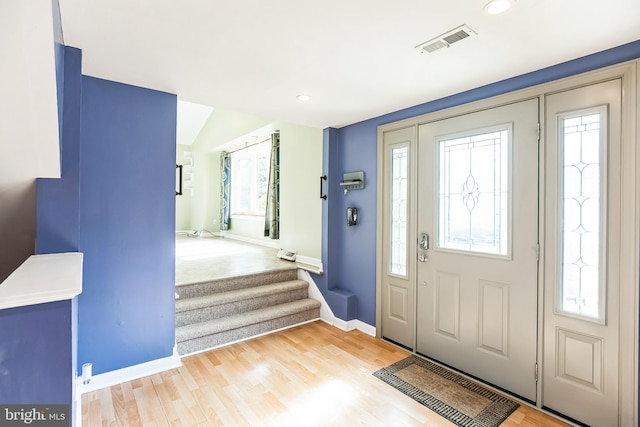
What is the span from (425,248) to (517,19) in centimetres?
186

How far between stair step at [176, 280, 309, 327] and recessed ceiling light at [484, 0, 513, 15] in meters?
3.22

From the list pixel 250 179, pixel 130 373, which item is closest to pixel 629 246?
pixel 130 373

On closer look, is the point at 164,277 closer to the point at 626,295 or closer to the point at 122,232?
the point at 122,232

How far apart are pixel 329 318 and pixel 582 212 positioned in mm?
2695

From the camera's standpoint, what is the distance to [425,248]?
9.52 ft

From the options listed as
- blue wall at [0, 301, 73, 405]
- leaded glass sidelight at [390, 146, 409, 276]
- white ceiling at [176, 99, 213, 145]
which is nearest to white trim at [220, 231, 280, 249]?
white ceiling at [176, 99, 213, 145]

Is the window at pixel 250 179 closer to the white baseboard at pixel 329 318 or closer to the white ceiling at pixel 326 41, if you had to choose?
the white baseboard at pixel 329 318

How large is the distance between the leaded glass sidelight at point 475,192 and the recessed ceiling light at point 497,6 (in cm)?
104

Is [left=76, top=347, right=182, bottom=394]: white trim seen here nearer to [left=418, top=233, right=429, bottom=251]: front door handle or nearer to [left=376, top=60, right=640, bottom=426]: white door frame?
[left=418, top=233, right=429, bottom=251]: front door handle

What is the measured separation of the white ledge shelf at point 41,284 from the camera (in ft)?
3.55

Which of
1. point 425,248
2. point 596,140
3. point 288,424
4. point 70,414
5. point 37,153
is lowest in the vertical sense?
point 288,424

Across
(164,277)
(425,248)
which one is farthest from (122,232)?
(425,248)

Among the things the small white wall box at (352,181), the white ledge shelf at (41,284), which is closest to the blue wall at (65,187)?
the white ledge shelf at (41,284)

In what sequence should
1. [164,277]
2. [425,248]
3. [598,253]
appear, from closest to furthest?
[598,253]
[164,277]
[425,248]
